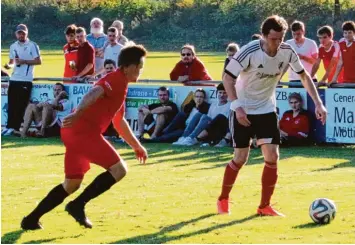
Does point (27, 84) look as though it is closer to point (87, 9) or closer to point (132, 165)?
point (132, 165)

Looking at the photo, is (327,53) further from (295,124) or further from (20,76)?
(20,76)

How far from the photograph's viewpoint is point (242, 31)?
56656 mm

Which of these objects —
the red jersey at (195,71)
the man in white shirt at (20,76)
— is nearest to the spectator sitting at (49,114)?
the man in white shirt at (20,76)

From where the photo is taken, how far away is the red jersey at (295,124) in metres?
16.7

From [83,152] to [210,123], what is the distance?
8.06 m

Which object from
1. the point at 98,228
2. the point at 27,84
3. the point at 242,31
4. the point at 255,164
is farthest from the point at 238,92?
the point at 242,31

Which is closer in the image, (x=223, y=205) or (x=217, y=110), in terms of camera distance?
(x=223, y=205)

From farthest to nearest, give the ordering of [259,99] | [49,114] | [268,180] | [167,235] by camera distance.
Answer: [49,114] → [268,180] → [259,99] → [167,235]

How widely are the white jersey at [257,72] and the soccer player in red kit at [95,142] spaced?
45.6 inches

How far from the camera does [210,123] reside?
56.0ft

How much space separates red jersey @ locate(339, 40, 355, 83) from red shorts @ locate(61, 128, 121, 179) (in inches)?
330

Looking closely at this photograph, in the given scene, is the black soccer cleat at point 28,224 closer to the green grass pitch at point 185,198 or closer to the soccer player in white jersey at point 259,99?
the green grass pitch at point 185,198

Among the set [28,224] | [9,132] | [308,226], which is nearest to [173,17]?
[9,132]

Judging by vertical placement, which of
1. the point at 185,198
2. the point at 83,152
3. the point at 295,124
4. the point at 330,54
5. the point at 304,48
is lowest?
the point at 185,198
